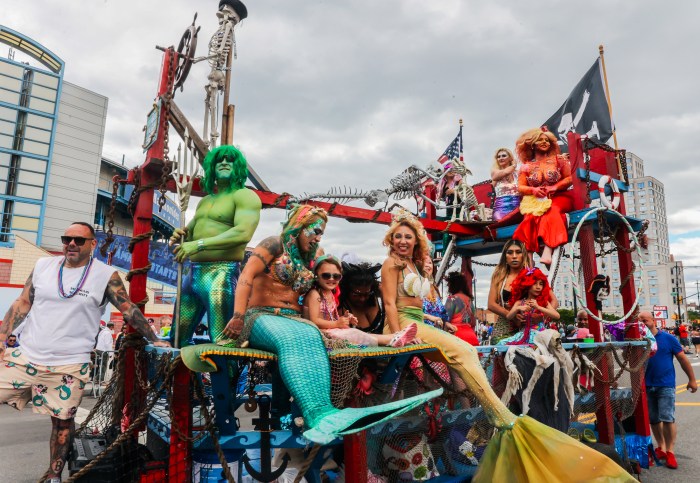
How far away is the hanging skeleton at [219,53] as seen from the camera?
4.73m

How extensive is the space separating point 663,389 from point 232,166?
5.50 metres

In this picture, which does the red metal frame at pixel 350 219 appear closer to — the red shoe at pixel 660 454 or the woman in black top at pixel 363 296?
the red shoe at pixel 660 454

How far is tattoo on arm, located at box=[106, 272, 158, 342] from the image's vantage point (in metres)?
3.25

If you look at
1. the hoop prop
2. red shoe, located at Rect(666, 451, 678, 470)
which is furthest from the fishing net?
red shoe, located at Rect(666, 451, 678, 470)

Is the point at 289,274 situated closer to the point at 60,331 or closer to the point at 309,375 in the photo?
the point at 309,375

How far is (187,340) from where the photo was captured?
3754 millimetres

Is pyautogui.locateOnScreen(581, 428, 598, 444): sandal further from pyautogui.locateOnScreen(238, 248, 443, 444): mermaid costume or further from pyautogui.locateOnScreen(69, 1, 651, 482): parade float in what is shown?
pyautogui.locateOnScreen(238, 248, 443, 444): mermaid costume

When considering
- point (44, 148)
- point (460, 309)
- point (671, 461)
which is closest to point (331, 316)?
point (460, 309)

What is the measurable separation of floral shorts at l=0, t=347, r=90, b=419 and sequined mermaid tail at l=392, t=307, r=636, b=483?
253 cm

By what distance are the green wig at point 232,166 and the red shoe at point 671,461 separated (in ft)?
17.7

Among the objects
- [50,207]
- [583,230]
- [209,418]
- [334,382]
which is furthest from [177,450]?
[50,207]

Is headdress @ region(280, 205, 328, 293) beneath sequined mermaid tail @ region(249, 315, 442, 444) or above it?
above

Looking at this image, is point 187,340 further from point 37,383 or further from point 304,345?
Answer: point 304,345

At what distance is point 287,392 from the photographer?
3082 millimetres
